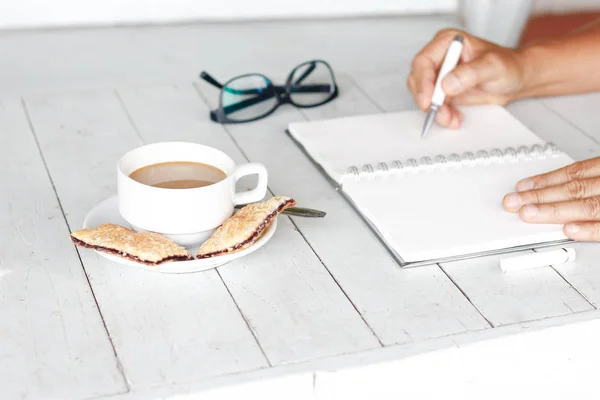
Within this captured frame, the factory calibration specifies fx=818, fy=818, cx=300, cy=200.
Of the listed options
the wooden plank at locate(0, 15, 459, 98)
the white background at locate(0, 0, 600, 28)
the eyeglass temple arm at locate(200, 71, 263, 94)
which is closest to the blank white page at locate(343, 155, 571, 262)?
the eyeglass temple arm at locate(200, 71, 263, 94)

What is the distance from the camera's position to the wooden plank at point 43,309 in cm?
75

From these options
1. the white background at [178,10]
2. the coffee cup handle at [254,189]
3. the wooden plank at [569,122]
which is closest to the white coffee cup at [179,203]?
the coffee cup handle at [254,189]

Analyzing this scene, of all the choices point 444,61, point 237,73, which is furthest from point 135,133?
point 444,61

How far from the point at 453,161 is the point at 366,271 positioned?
296 mm

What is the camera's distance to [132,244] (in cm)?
86

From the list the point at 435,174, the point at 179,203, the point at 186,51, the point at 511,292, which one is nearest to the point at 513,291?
the point at 511,292

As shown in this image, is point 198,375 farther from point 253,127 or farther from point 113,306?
point 253,127

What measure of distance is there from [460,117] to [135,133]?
521 millimetres

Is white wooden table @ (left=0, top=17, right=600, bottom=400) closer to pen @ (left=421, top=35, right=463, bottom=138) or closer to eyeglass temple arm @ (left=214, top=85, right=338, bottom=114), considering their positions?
eyeglass temple arm @ (left=214, top=85, right=338, bottom=114)

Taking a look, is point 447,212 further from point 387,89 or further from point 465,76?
point 387,89

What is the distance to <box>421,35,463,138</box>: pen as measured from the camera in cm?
129

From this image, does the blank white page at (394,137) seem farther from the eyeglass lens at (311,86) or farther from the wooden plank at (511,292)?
the wooden plank at (511,292)

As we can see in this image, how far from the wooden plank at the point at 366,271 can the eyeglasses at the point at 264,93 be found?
4.2 inches

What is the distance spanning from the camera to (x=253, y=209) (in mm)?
935
